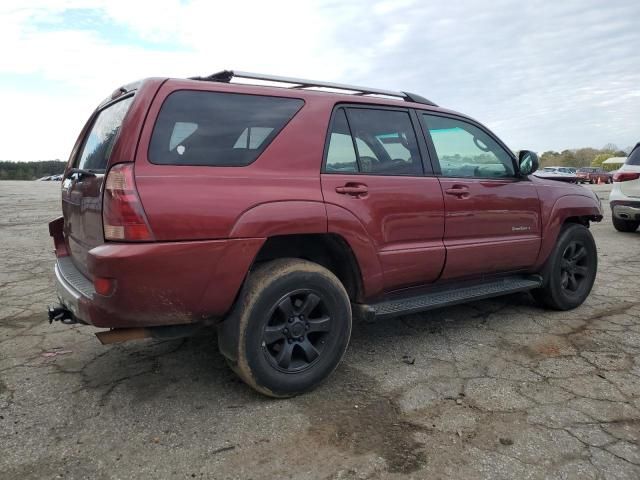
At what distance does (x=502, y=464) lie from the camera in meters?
2.33

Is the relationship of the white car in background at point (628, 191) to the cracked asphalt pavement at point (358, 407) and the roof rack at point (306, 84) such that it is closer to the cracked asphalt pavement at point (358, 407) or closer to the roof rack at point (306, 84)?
the cracked asphalt pavement at point (358, 407)

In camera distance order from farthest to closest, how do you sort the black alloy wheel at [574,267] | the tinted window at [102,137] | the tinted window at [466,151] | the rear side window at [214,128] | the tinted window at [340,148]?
the black alloy wheel at [574,267] → the tinted window at [466,151] → the tinted window at [340,148] → the tinted window at [102,137] → the rear side window at [214,128]

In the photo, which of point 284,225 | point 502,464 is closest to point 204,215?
point 284,225

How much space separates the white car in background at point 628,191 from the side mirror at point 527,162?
5.87 m

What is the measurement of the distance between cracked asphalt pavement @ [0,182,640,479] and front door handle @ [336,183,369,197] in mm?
1190

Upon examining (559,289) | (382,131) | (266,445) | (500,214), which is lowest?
(266,445)

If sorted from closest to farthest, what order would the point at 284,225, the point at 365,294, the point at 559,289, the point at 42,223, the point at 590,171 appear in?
the point at 284,225 → the point at 365,294 → the point at 559,289 → the point at 42,223 → the point at 590,171

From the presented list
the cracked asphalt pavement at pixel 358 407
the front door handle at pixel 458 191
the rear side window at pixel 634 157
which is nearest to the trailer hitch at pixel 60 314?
the cracked asphalt pavement at pixel 358 407

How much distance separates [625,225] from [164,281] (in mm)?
9964

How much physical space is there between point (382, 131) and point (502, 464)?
7.27ft

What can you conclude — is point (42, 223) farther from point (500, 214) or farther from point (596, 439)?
point (596, 439)

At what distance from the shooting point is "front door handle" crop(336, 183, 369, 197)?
124 inches

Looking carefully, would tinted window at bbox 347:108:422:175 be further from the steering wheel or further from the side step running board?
the side step running board

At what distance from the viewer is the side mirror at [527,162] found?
423 cm
